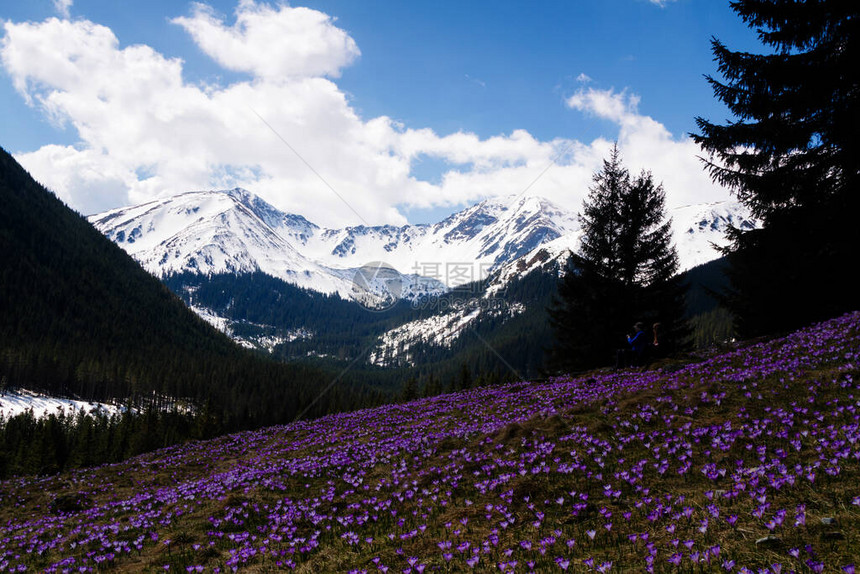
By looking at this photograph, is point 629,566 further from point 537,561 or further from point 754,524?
point 754,524

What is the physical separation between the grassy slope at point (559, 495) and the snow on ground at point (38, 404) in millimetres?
136725

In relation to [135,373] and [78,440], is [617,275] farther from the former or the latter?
[135,373]

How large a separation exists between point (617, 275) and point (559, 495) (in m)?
23.0

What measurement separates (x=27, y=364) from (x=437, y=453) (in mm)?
181130

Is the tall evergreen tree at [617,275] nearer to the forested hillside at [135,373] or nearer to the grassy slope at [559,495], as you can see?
the grassy slope at [559,495]

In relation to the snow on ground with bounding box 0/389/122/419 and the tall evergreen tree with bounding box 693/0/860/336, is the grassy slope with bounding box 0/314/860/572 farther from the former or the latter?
the snow on ground with bounding box 0/389/122/419

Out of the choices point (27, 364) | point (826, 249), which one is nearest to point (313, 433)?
point (826, 249)

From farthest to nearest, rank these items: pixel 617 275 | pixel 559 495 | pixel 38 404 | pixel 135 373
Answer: pixel 135 373, pixel 38 404, pixel 617 275, pixel 559 495

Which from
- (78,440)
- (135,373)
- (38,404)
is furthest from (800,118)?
(135,373)

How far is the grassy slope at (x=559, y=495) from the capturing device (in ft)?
15.5

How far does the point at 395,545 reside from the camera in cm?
613

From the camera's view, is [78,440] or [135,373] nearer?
[78,440]

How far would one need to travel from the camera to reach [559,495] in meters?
6.70

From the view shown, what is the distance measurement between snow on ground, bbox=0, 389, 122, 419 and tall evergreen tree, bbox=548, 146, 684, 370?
136 meters
